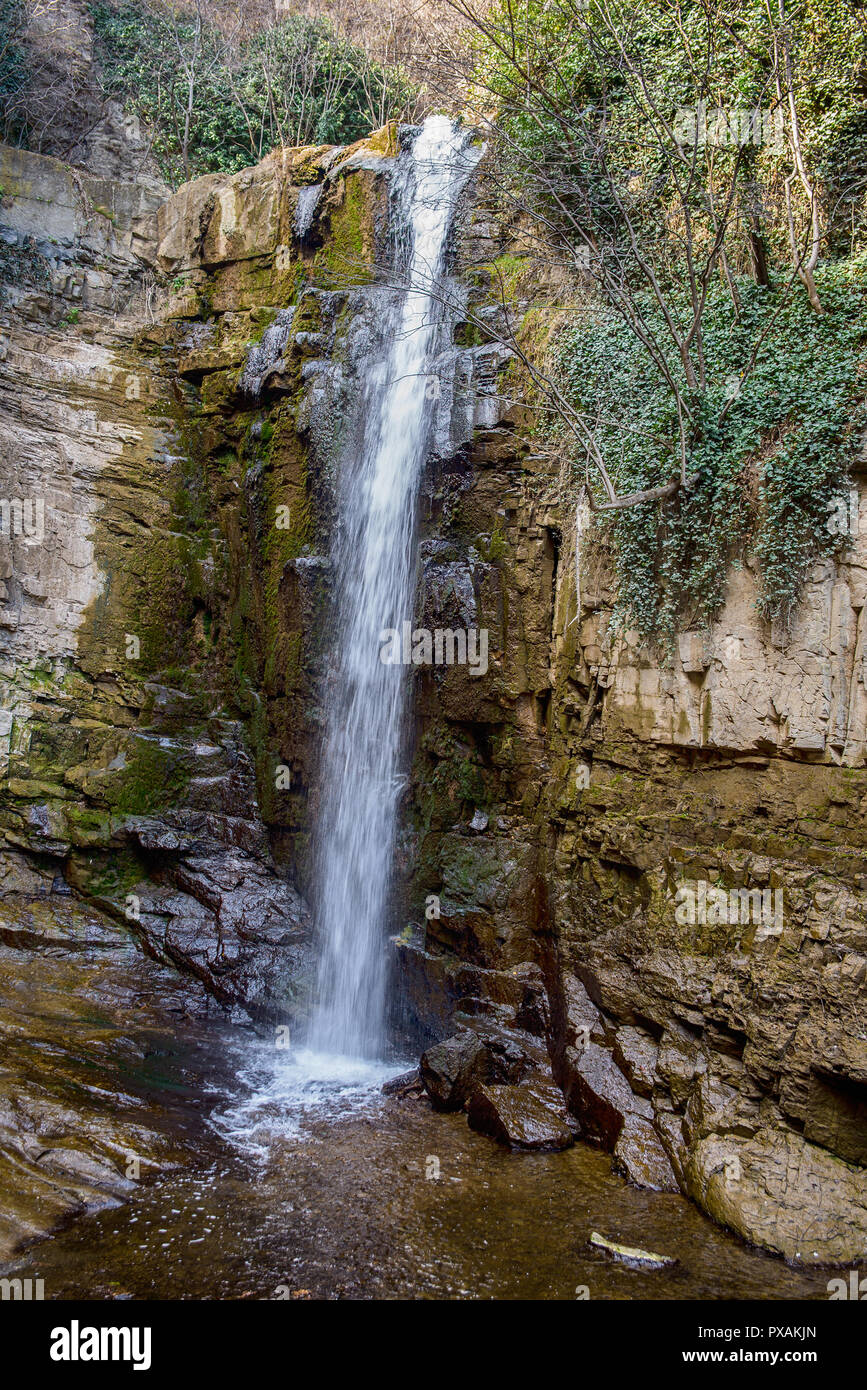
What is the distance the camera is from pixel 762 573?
7.04 meters

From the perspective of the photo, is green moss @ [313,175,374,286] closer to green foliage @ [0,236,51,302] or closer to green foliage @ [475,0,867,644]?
green foliage @ [475,0,867,644]

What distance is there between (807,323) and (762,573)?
2.11 metres

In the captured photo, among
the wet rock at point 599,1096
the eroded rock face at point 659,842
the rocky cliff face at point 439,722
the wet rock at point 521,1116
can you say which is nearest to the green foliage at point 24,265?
the rocky cliff face at point 439,722

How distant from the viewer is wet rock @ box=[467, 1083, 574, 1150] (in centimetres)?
652

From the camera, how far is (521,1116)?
6.71m

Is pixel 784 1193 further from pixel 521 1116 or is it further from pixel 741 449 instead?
pixel 741 449

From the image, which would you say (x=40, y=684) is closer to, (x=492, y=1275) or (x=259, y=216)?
(x=259, y=216)

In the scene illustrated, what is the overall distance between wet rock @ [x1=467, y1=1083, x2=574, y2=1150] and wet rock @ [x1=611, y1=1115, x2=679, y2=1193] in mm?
488

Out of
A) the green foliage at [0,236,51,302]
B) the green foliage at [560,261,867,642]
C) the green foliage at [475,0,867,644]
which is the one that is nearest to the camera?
the green foliage at [560,261,867,642]

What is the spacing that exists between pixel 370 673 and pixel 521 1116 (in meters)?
5.13

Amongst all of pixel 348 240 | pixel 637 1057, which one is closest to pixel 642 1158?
pixel 637 1057

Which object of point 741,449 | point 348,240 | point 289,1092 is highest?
point 348,240

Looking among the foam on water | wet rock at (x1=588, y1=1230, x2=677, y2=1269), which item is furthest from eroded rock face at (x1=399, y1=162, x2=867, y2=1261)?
the foam on water

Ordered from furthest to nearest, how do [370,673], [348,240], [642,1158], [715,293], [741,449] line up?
[348,240] → [370,673] → [715,293] → [741,449] → [642,1158]
